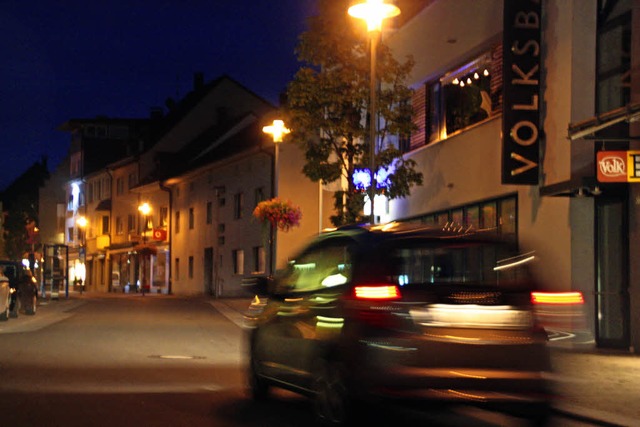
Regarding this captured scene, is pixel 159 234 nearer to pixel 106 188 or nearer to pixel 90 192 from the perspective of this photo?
pixel 106 188

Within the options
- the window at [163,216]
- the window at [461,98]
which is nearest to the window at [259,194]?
the window at [163,216]

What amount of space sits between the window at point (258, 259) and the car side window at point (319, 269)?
33.8 meters

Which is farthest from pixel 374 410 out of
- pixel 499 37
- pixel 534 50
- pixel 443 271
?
pixel 499 37

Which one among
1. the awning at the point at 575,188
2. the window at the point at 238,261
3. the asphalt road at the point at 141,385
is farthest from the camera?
the window at the point at 238,261

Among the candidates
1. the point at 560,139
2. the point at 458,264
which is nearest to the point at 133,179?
the point at 560,139

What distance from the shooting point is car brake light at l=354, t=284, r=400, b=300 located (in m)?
7.61

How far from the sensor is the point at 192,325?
2383cm

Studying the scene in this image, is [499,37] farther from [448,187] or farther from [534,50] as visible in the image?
[448,187]

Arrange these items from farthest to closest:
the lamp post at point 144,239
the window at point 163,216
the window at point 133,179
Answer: the window at point 133,179 → the window at point 163,216 → the lamp post at point 144,239

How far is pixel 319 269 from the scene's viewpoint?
912 centimetres

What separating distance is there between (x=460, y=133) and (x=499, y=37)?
2.84 meters

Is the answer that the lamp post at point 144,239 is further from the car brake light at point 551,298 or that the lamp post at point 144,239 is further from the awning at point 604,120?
the car brake light at point 551,298

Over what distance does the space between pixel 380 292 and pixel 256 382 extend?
3.34 metres

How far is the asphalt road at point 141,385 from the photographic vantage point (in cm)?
915
